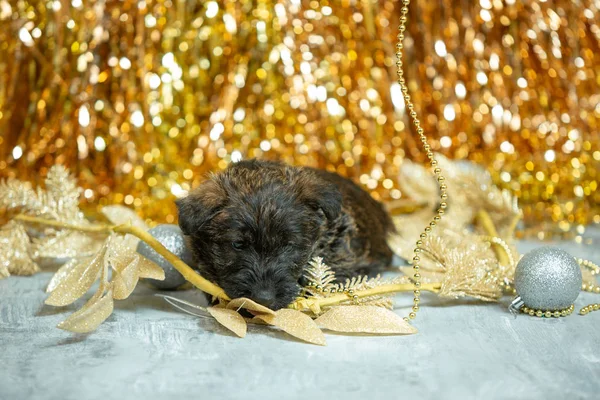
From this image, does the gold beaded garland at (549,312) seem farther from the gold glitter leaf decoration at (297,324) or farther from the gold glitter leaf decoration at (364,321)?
the gold glitter leaf decoration at (297,324)

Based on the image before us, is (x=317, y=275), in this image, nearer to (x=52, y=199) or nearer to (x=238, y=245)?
(x=238, y=245)

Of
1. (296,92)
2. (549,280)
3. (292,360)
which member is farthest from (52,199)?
(549,280)

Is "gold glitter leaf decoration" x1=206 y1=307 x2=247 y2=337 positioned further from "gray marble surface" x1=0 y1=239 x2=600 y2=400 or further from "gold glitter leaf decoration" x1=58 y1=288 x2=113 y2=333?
"gold glitter leaf decoration" x1=58 y1=288 x2=113 y2=333

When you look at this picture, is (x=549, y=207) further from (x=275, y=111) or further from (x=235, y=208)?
(x=235, y=208)

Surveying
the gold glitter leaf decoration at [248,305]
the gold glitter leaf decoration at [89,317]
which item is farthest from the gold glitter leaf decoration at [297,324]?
the gold glitter leaf decoration at [89,317]

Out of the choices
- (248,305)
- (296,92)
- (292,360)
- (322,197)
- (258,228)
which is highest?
(296,92)

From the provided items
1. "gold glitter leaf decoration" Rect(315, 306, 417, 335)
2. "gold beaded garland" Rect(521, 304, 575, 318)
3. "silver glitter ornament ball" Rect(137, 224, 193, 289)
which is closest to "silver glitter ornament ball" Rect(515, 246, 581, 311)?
"gold beaded garland" Rect(521, 304, 575, 318)
